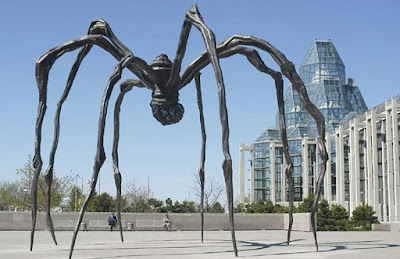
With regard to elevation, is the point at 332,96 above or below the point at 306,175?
above

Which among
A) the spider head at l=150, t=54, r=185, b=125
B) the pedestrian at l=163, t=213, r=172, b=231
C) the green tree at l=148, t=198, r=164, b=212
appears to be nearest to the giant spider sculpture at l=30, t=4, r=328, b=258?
the spider head at l=150, t=54, r=185, b=125

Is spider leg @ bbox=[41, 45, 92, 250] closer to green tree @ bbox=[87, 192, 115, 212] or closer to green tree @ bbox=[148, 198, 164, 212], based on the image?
green tree @ bbox=[87, 192, 115, 212]

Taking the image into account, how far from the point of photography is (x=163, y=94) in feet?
45.1

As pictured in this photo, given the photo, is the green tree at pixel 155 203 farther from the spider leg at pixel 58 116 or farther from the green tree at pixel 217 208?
Answer: the spider leg at pixel 58 116

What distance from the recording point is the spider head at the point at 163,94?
1374cm

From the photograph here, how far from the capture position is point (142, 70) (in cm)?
1346

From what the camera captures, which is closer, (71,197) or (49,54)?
(49,54)

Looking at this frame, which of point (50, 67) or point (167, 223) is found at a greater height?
point (50, 67)

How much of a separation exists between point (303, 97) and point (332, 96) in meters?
89.5

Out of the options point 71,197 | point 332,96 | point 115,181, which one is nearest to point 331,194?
point 332,96

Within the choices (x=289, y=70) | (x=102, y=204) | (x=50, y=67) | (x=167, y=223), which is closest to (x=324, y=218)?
(x=167, y=223)

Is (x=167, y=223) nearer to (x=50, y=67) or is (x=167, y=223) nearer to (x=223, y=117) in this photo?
(x=50, y=67)

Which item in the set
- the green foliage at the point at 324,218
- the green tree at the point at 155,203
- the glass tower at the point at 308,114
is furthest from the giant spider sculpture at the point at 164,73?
the glass tower at the point at 308,114

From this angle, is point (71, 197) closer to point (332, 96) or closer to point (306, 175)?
point (306, 175)
